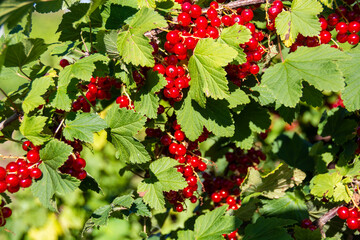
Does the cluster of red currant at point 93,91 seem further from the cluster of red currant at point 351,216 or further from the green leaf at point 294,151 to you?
the green leaf at point 294,151

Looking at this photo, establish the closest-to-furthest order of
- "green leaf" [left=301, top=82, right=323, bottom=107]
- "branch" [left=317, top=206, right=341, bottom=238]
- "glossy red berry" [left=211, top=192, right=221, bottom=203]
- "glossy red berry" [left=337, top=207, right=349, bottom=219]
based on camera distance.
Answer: "green leaf" [left=301, top=82, right=323, bottom=107]
"glossy red berry" [left=337, top=207, right=349, bottom=219]
"branch" [left=317, top=206, right=341, bottom=238]
"glossy red berry" [left=211, top=192, right=221, bottom=203]

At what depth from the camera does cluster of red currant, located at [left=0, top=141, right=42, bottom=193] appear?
3.79ft

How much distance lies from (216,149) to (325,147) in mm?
641

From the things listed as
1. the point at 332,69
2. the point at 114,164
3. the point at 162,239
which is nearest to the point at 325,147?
the point at 332,69

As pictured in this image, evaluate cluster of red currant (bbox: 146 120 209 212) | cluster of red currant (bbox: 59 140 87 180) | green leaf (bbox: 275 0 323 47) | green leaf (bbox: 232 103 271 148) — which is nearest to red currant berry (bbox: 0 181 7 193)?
cluster of red currant (bbox: 59 140 87 180)

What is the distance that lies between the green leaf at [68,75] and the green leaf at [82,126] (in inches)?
2.7

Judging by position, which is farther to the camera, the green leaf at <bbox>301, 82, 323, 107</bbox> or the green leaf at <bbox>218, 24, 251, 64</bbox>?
the green leaf at <bbox>301, 82, 323, 107</bbox>

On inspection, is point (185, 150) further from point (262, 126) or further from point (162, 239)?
point (162, 239)

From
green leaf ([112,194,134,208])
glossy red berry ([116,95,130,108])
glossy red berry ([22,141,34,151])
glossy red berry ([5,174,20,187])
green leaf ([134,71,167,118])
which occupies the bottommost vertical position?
green leaf ([112,194,134,208])

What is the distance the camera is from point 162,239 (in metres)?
2.07

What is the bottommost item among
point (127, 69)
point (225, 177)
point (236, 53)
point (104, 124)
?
point (225, 177)

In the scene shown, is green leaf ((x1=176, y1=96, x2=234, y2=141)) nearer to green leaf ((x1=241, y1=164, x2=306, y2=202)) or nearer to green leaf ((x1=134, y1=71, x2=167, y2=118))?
green leaf ((x1=134, y1=71, x2=167, y2=118))

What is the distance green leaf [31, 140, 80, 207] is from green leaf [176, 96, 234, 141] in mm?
458

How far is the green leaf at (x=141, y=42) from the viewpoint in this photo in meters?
1.15
